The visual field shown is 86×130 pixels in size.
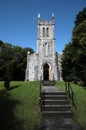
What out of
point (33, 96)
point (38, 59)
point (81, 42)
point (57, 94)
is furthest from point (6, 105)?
point (38, 59)

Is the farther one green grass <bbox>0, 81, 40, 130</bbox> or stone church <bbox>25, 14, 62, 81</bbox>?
stone church <bbox>25, 14, 62, 81</bbox>

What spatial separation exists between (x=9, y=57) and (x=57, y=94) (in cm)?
3770

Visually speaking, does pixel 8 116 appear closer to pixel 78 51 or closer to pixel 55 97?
pixel 55 97

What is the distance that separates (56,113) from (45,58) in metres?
24.9

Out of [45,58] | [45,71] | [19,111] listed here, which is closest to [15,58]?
[45,71]

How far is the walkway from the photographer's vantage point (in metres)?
10.3

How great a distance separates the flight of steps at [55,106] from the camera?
1224 cm

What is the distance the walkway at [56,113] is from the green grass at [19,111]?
498mm

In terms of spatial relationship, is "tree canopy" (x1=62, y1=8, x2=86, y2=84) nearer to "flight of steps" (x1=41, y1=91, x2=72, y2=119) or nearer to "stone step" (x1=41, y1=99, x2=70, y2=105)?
"flight of steps" (x1=41, y1=91, x2=72, y2=119)

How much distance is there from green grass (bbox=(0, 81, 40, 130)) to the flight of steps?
1.78 ft

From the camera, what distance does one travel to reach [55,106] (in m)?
13.2

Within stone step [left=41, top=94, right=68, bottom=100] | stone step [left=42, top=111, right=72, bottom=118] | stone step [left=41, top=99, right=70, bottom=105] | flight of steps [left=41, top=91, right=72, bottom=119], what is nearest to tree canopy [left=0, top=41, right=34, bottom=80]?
stone step [left=41, top=94, right=68, bottom=100]

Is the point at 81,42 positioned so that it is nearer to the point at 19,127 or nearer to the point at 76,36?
the point at 76,36

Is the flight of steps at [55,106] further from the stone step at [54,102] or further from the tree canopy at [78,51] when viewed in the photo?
the tree canopy at [78,51]
